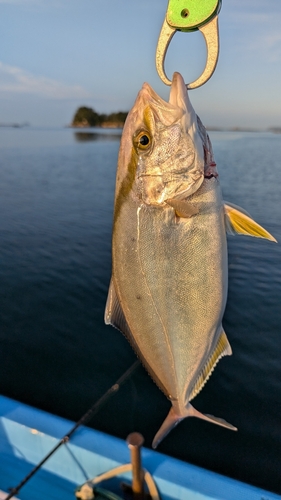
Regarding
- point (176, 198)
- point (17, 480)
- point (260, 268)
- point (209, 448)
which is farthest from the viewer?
point (260, 268)

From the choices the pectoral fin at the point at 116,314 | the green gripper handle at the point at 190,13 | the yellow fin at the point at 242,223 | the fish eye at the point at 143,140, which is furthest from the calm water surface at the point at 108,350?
the green gripper handle at the point at 190,13

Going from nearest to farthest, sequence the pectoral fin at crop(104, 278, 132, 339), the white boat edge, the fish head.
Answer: the fish head → the pectoral fin at crop(104, 278, 132, 339) → the white boat edge

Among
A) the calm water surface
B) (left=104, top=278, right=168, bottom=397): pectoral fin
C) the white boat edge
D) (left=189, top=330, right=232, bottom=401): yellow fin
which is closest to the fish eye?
(left=104, top=278, right=168, bottom=397): pectoral fin

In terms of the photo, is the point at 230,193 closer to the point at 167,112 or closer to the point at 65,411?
the point at 65,411

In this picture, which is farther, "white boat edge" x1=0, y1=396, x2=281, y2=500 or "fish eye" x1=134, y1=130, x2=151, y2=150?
"white boat edge" x1=0, y1=396, x2=281, y2=500

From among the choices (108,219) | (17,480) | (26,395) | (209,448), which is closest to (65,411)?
(26,395)

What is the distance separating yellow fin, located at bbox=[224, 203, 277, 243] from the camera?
200 centimetres

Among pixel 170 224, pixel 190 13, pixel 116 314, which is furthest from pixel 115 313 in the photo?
pixel 190 13

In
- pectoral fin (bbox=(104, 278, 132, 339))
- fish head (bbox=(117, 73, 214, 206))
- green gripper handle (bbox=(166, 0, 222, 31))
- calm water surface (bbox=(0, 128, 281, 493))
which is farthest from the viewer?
calm water surface (bbox=(0, 128, 281, 493))

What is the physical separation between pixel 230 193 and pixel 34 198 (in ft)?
32.7

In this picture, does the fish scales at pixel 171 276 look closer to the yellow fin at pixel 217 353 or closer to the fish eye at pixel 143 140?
the yellow fin at pixel 217 353

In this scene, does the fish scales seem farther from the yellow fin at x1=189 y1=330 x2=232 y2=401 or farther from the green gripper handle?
the green gripper handle

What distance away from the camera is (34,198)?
1805 cm

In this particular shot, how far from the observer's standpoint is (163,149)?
2008 millimetres
